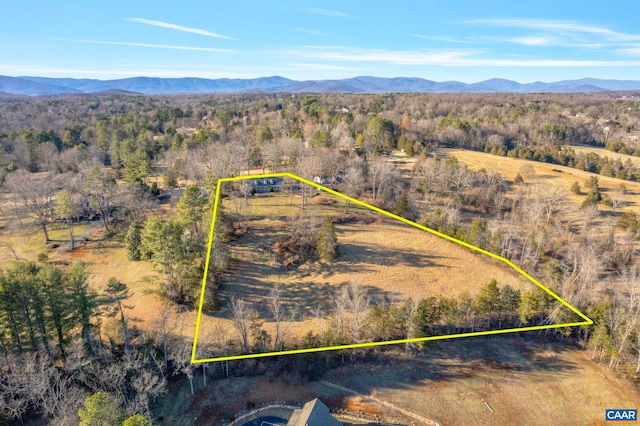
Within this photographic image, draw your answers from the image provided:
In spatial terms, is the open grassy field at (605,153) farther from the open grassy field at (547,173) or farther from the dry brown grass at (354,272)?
the dry brown grass at (354,272)

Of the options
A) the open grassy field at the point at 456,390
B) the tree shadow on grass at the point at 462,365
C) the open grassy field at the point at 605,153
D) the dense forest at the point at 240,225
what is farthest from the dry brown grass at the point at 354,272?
the open grassy field at the point at 605,153

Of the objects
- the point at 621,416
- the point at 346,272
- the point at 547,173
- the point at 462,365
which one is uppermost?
the point at 547,173

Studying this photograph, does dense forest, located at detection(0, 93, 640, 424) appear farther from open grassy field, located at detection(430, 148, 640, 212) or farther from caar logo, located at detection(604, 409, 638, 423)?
caar logo, located at detection(604, 409, 638, 423)

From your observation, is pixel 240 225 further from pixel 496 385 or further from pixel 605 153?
pixel 605 153

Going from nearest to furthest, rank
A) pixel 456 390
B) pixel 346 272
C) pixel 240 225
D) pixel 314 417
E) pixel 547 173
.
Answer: pixel 314 417 → pixel 456 390 → pixel 346 272 → pixel 240 225 → pixel 547 173

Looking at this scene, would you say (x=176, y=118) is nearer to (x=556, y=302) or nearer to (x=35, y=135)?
(x=35, y=135)

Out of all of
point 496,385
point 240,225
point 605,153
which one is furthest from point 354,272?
point 605,153

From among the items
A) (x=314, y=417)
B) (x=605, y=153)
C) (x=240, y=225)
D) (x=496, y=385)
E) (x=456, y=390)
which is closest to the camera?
(x=314, y=417)
